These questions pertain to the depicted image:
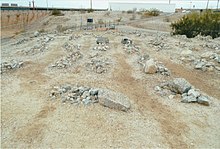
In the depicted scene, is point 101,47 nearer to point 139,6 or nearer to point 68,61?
point 68,61

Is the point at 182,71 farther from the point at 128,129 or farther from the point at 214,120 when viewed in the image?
the point at 128,129

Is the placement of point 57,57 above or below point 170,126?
above

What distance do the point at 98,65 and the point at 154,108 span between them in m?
4.38

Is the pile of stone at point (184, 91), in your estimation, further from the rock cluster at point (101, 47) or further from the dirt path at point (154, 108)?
the rock cluster at point (101, 47)

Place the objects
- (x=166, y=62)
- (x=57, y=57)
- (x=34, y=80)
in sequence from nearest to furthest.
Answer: (x=34, y=80), (x=166, y=62), (x=57, y=57)

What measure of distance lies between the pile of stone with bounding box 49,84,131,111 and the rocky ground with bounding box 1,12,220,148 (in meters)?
0.03

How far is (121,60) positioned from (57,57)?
3724 mm

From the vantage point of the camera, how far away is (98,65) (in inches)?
448

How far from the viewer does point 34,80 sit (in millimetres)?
10125

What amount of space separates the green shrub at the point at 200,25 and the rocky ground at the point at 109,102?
1109 centimetres

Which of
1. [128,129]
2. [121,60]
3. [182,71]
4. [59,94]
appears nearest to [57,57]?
[121,60]

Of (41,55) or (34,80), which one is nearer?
(34,80)

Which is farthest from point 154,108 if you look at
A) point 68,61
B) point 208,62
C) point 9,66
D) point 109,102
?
point 9,66

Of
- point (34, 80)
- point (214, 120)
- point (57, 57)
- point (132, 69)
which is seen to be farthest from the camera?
point (57, 57)
